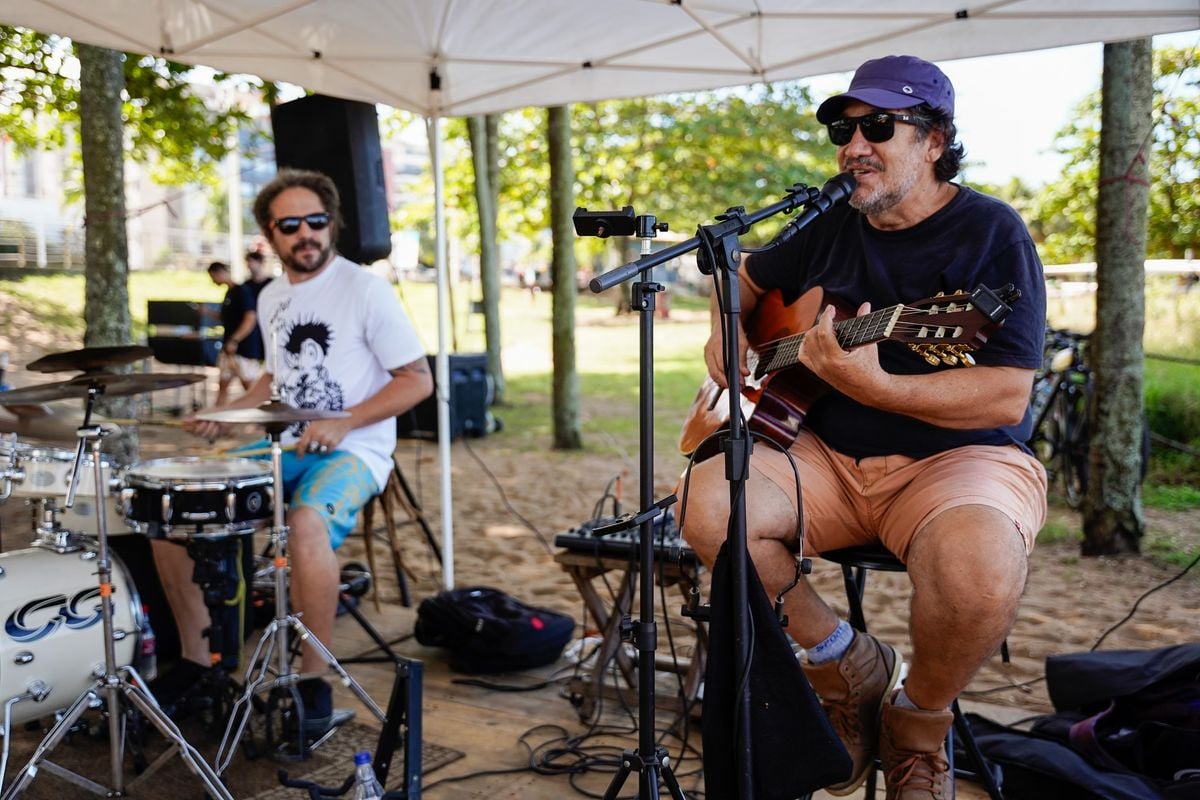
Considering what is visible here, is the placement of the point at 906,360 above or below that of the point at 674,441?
above

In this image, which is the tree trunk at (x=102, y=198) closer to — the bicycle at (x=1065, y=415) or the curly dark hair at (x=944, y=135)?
the curly dark hair at (x=944, y=135)

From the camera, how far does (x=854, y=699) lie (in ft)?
8.10

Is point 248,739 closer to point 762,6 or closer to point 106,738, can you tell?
point 106,738

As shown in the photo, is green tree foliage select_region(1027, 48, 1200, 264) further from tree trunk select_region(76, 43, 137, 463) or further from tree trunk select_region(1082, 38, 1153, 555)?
tree trunk select_region(76, 43, 137, 463)

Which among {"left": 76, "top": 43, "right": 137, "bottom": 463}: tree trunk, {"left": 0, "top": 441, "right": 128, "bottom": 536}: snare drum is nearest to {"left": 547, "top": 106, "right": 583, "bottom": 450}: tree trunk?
{"left": 76, "top": 43, "right": 137, "bottom": 463}: tree trunk

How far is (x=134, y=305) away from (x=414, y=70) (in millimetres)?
18084

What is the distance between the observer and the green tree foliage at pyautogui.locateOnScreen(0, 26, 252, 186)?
783 centimetres

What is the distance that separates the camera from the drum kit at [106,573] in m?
2.68

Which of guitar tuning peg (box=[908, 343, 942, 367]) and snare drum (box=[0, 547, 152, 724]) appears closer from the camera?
guitar tuning peg (box=[908, 343, 942, 367])

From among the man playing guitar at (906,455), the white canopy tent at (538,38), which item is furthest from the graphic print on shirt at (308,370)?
the man playing guitar at (906,455)

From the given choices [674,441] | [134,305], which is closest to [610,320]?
[134,305]

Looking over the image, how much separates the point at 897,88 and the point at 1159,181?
10.4 m

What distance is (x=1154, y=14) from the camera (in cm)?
342

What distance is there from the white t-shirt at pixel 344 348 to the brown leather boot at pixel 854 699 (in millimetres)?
1803
